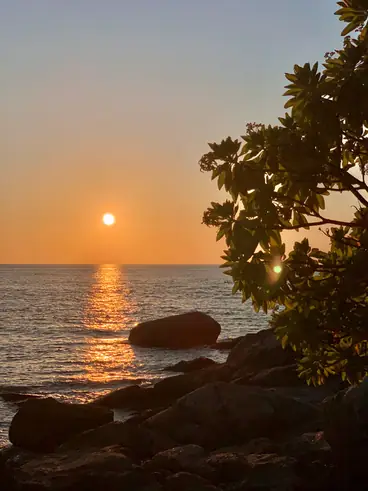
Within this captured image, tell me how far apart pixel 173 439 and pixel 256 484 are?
3.80 metres

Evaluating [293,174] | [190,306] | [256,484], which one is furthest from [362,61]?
[190,306]

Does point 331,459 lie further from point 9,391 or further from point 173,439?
point 9,391

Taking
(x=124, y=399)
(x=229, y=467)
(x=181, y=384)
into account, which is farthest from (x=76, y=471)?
(x=181, y=384)

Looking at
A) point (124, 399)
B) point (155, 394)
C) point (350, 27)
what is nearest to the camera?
point (350, 27)

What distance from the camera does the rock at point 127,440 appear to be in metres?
15.6

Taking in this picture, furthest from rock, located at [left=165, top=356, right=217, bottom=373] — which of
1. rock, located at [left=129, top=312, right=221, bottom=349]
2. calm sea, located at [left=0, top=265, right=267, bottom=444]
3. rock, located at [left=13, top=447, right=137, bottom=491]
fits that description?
rock, located at [left=13, top=447, right=137, bottom=491]

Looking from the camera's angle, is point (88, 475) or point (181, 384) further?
point (181, 384)

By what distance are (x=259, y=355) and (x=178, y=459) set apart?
1342 cm

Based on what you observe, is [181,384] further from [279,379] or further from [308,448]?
[308,448]

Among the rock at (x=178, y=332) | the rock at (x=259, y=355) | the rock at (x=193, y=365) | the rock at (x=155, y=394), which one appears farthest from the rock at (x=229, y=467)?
the rock at (x=178, y=332)

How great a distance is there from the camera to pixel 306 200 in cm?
816

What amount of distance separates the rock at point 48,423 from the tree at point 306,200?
34.6ft

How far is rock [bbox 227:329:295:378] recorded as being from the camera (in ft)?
86.2

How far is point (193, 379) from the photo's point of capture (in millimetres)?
25500
